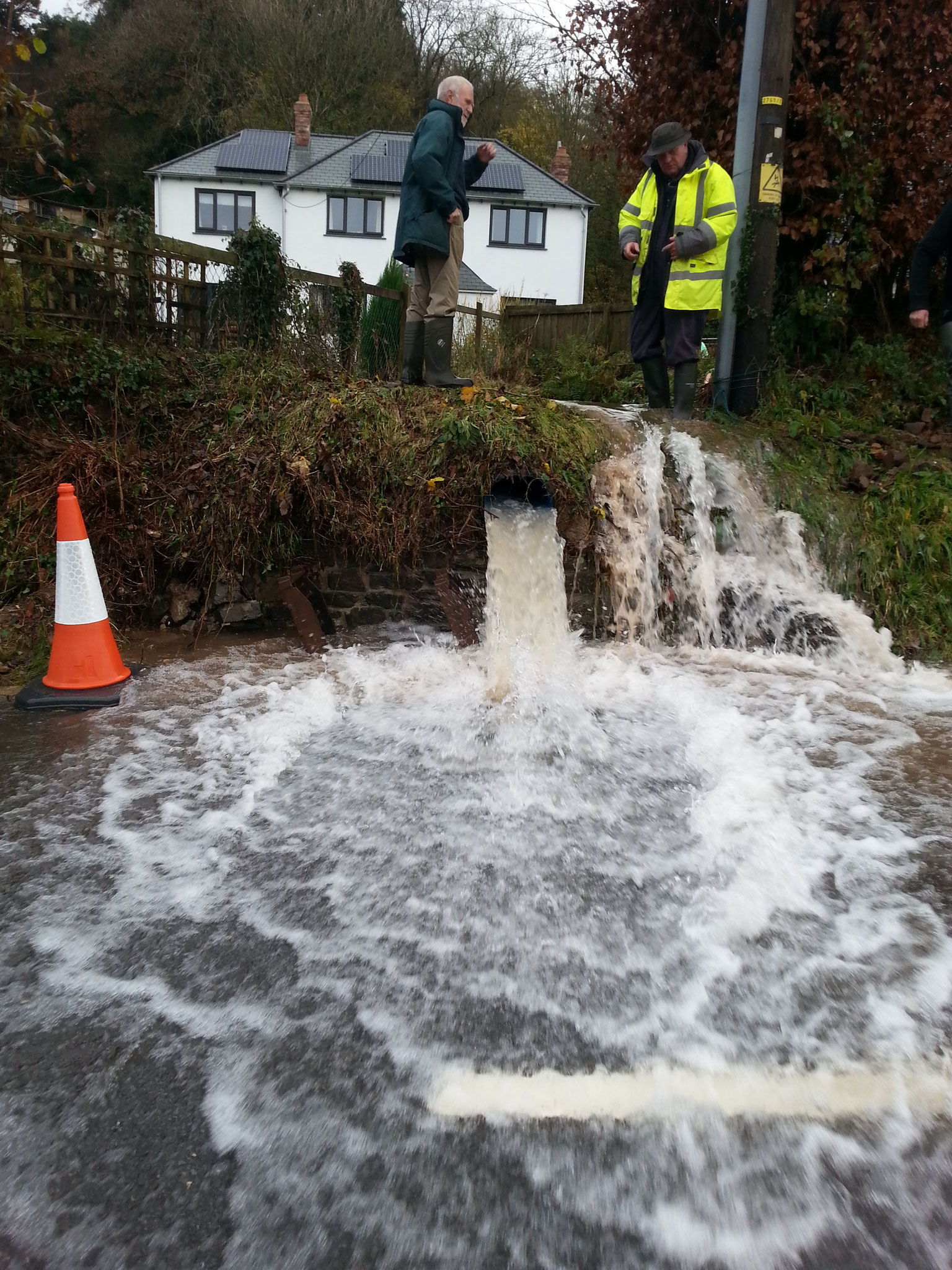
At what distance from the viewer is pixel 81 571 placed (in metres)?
4.38

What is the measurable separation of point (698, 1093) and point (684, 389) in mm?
5118

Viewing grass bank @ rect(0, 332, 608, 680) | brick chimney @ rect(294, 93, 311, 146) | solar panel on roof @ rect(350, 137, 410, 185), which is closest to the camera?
grass bank @ rect(0, 332, 608, 680)

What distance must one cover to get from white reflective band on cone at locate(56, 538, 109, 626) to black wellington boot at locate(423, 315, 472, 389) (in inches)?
109

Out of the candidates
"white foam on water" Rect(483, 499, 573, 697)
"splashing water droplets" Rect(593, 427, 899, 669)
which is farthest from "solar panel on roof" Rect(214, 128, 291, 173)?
"white foam on water" Rect(483, 499, 573, 697)

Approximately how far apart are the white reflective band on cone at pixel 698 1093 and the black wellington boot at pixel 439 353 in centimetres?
498

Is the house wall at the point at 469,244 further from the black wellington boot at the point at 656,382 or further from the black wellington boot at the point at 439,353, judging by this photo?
the black wellington boot at the point at 439,353

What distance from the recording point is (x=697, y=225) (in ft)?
19.3

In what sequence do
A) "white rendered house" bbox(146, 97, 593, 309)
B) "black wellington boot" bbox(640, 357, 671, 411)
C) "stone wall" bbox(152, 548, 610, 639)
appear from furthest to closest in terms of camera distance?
1. "white rendered house" bbox(146, 97, 593, 309)
2. "black wellington boot" bbox(640, 357, 671, 411)
3. "stone wall" bbox(152, 548, 610, 639)

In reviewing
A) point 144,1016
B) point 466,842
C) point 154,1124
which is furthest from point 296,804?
point 154,1124

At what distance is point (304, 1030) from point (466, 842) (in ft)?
3.24

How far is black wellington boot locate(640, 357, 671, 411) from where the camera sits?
6629 mm

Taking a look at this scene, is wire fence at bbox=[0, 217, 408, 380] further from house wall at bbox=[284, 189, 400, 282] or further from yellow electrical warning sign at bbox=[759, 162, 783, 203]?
house wall at bbox=[284, 189, 400, 282]

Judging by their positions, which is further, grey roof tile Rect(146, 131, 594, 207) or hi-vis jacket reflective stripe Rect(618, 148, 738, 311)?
grey roof tile Rect(146, 131, 594, 207)

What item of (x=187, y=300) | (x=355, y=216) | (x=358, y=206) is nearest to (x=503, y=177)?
(x=358, y=206)
